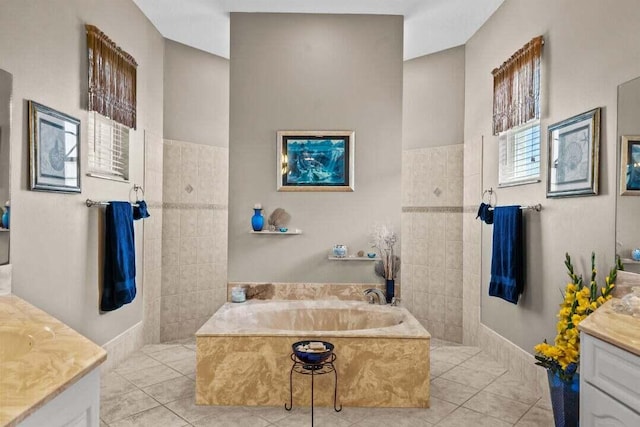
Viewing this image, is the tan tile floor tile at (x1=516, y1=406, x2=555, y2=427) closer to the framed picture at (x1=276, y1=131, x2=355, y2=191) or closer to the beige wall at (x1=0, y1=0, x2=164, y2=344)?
the framed picture at (x1=276, y1=131, x2=355, y2=191)

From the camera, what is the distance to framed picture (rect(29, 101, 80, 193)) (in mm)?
2383

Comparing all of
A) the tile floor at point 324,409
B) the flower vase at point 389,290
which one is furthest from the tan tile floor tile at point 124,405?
the flower vase at point 389,290

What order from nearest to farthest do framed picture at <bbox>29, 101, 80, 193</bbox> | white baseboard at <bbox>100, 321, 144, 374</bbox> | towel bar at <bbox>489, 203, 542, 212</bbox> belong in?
framed picture at <bbox>29, 101, 80, 193</bbox>, towel bar at <bbox>489, 203, 542, 212</bbox>, white baseboard at <bbox>100, 321, 144, 374</bbox>

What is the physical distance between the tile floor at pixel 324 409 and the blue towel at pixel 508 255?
657mm

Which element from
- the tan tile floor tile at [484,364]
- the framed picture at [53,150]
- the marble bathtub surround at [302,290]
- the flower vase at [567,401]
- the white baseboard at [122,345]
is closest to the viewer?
the flower vase at [567,401]

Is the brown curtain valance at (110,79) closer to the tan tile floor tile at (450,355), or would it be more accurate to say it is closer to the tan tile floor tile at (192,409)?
the tan tile floor tile at (192,409)

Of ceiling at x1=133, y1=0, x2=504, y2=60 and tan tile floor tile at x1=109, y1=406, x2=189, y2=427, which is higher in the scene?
ceiling at x1=133, y1=0, x2=504, y2=60

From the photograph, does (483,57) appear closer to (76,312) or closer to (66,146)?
(66,146)

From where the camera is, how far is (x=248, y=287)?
12.6 ft

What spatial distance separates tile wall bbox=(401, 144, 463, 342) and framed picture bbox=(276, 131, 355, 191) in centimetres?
90

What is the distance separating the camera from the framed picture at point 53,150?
7.82 feet

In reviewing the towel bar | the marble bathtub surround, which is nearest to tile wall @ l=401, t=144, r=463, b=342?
the marble bathtub surround

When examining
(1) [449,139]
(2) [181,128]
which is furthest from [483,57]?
(2) [181,128]

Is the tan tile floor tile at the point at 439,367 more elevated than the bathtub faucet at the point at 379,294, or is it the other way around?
the bathtub faucet at the point at 379,294
